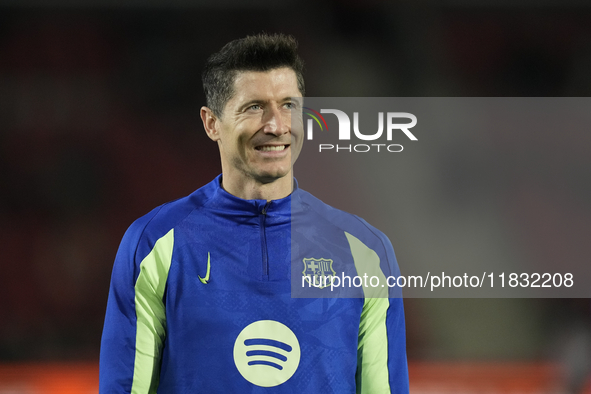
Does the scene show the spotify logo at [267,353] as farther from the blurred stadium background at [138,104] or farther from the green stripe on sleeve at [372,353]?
the blurred stadium background at [138,104]

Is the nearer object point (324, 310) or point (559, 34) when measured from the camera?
point (324, 310)

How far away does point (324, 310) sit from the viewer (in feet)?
4.29

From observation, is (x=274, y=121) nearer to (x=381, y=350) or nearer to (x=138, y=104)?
(x=381, y=350)

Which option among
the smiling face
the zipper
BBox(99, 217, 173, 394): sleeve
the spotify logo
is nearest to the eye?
the smiling face

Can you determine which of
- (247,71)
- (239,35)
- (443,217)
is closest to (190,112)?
(239,35)

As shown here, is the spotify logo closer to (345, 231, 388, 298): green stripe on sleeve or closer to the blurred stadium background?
(345, 231, 388, 298): green stripe on sleeve

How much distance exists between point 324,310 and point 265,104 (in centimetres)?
52

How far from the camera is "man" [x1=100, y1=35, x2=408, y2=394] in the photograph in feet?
4.18

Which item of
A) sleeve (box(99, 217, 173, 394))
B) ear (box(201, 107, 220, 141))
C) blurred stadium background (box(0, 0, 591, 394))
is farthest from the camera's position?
blurred stadium background (box(0, 0, 591, 394))

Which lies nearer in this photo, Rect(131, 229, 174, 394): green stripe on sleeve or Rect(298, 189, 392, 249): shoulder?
Rect(131, 229, 174, 394): green stripe on sleeve

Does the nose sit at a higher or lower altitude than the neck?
higher

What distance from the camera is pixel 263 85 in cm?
131

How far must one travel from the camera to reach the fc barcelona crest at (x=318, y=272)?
1.33 meters

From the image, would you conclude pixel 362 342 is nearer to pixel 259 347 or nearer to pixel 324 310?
pixel 324 310
